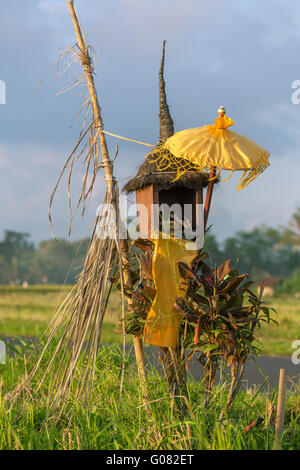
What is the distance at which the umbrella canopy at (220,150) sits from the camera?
2.85 metres

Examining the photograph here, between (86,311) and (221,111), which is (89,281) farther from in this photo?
(221,111)

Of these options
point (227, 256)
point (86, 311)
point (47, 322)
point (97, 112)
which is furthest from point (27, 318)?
point (227, 256)

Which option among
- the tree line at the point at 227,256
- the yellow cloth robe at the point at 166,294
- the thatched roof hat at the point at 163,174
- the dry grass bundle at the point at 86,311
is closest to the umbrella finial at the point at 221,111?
the thatched roof hat at the point at 163,174

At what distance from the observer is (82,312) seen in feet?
11.5

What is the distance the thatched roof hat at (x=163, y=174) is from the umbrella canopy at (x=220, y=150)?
0.21 meters

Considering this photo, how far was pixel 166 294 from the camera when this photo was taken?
298cm

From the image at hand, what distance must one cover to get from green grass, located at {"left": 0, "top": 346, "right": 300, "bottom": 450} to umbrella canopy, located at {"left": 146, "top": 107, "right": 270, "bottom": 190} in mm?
1383

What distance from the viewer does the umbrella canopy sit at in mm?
2850

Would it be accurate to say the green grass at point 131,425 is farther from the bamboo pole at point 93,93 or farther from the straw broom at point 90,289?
the bamboo pole at point 93,93

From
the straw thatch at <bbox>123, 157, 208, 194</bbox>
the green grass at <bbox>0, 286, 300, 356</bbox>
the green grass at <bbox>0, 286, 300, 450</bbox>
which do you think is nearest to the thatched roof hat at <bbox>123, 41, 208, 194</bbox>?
the straw thatch at <bbox>123, 157, 208, 194</bbox>

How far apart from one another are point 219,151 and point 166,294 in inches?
36.0
